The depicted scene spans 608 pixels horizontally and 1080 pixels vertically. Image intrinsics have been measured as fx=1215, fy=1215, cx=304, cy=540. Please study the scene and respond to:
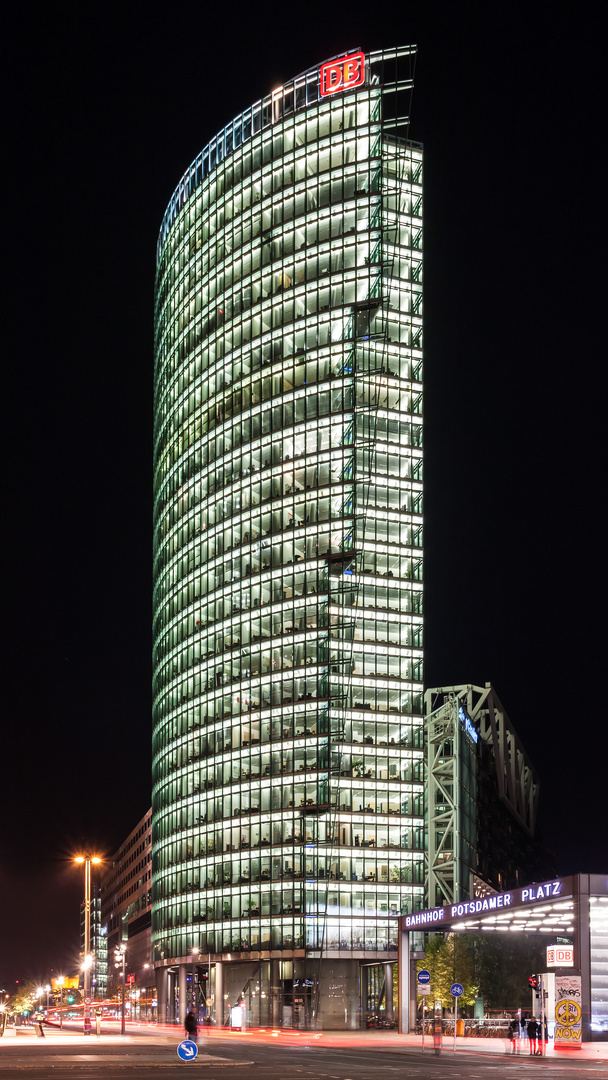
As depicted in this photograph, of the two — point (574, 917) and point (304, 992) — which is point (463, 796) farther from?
point (574, 917)

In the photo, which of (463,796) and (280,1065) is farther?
(463,796)

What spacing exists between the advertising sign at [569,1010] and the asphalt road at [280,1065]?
9.90 feet

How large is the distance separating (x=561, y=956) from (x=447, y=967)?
2653 centimetres

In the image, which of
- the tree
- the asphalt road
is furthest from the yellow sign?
the tree

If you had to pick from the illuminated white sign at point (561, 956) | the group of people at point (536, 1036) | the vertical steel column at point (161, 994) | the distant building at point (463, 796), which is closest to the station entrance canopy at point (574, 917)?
the illuminated white sign at point (561, 956)

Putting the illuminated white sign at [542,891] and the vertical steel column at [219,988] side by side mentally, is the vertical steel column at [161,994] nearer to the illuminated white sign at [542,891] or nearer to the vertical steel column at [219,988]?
the vertical steel column at [219,988]

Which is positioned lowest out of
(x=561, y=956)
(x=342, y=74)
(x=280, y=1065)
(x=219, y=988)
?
(x=219, y=988)

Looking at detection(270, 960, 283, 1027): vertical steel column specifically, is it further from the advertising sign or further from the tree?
the advertising sign

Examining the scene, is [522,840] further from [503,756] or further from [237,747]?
[237,747]

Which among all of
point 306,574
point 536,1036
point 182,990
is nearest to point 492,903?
point 536,1036

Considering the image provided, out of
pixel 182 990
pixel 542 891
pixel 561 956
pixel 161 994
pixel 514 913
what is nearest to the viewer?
pixel 561 956

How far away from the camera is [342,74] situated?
417 ft

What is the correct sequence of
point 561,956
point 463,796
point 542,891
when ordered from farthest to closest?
point 463,796 < point 542,891 < point 561,956

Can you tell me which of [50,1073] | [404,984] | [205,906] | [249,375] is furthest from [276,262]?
[50,1073]
